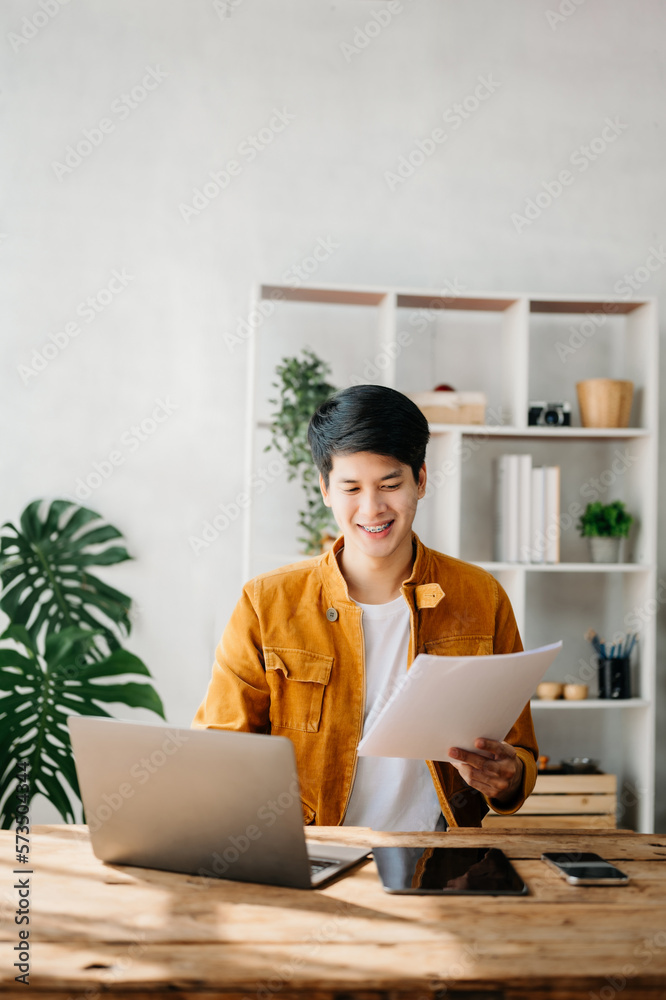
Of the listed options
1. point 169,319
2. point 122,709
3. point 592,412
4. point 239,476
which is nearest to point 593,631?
point 592,412

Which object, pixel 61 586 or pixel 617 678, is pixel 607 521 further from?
pixel 61 586

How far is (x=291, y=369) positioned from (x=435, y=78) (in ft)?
4.25

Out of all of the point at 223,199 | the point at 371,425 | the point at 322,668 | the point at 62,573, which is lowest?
the point at 322,668

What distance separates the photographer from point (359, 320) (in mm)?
3086

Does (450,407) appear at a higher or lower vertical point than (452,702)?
higher

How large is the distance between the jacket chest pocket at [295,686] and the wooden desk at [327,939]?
0.53 meters

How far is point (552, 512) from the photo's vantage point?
9.36ft

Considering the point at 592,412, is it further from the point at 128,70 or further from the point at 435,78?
the point at 128,70

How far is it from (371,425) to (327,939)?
3.13ft

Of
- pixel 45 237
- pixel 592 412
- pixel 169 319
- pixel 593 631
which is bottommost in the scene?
pixel 593 631

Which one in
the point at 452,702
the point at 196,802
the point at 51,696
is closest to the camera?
the point at 196,802

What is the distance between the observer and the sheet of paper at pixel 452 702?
45.4 inches

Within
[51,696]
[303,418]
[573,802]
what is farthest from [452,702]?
[573,802]

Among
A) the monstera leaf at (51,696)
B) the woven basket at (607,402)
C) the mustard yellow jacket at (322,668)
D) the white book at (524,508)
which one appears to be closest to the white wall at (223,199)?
the woven basket at (607,402)
